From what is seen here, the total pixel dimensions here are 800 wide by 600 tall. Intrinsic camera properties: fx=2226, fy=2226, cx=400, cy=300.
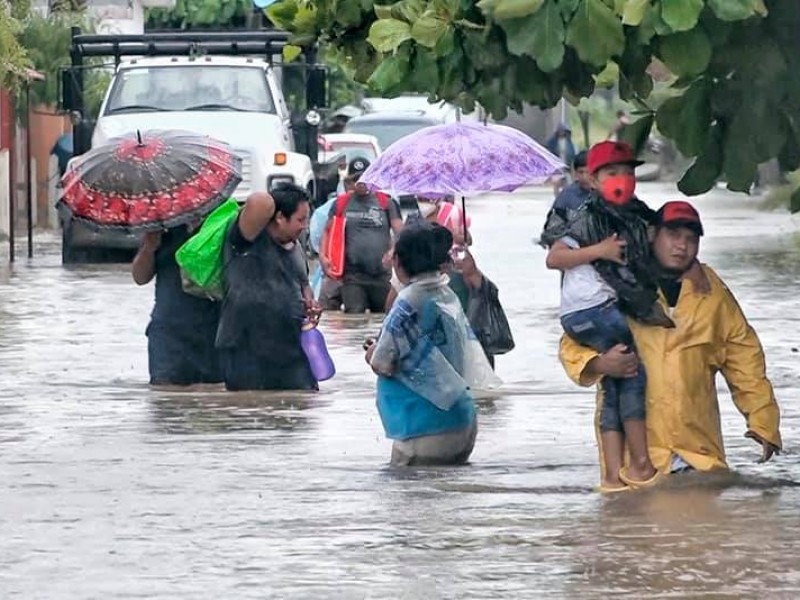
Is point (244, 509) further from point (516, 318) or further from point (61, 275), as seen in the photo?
point (61, 275)

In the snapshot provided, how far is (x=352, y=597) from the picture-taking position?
7688mm

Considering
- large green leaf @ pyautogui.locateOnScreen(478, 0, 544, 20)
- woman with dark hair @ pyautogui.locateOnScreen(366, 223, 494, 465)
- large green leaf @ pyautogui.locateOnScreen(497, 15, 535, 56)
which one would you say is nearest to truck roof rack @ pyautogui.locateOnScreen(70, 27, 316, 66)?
woman with dark hair @ pyautogui.locateOnScreen(366, 223, 494, 465)

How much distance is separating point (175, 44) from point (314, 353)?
45.8 feet

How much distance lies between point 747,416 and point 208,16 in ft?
129

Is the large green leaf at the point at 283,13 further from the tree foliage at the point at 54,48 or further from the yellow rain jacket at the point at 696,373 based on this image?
the tree foliage at the point at 54,48

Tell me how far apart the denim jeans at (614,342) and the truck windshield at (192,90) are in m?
15.8

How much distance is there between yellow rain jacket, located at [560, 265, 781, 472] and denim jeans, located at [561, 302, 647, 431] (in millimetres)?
48

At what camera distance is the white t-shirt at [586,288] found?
31.7ft

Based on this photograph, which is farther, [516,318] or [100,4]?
[100,4]

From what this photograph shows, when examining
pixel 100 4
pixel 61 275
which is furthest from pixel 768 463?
pixel 100 4

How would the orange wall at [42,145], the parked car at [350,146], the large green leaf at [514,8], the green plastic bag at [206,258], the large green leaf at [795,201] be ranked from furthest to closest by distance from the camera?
the orange wall at [42,145]
the parked car at [350,146]
the green plastic bag at [206,258]
the large green leaf at [795,201]
the large green leaf at [514,8]

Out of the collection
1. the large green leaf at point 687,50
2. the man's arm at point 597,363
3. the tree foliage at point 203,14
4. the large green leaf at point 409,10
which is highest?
the large green leaf at point 409,10

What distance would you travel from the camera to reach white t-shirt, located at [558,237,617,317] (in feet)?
31.7

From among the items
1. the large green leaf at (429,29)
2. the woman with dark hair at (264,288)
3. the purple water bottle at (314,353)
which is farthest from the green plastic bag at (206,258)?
the large green leaf at (429,29)
